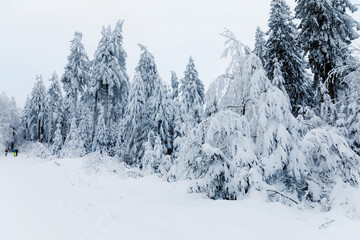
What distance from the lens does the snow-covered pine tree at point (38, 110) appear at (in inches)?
1684

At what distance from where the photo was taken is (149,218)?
5.80 meters

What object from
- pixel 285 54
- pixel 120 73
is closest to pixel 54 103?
pixel 120 73

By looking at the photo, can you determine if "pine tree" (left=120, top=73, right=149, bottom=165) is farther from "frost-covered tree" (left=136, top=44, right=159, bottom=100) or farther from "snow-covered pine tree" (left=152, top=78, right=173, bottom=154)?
"frost-covered tree" (left=136, top=44, right=159, bottom=100)

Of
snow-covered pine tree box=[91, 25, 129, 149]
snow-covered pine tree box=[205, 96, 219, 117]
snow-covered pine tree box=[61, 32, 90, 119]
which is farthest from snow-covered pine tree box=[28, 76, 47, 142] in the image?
snow-covered pine tree box=[205, 96, 219, 117]

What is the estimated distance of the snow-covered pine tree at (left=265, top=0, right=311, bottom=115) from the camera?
18531mm

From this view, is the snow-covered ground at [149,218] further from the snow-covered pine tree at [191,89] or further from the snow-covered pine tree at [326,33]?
the snow-covered pine tree at [191,89]

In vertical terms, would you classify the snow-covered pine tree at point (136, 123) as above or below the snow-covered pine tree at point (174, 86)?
below

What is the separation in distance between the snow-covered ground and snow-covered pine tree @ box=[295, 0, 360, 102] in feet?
38.4

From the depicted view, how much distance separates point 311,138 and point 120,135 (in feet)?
71.9

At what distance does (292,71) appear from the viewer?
1867cm

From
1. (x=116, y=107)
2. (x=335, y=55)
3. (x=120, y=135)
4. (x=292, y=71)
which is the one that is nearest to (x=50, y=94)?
(x=116, y=107)

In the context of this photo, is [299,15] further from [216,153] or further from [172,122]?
[216,153]

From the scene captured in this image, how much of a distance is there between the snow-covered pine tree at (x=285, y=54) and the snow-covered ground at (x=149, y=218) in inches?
523

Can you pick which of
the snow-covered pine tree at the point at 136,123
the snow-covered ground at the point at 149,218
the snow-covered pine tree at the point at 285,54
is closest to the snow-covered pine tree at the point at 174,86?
the snow-covered pine tree at the point at 136,123
